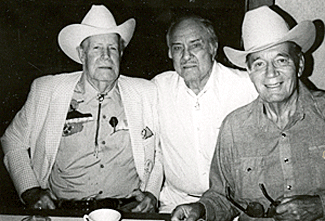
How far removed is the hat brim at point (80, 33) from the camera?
208 centimetres

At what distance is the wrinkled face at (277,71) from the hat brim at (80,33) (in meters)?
0.69

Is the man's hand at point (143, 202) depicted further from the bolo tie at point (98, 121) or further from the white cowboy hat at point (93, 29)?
the white cowboy hat at point (93, 29)

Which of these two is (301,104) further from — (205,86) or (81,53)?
(81,53)

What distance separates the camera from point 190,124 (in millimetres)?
2146

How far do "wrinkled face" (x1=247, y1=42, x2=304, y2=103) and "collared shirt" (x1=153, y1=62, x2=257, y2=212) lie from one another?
0.58 ft

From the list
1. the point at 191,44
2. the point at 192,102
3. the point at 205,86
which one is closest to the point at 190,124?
the point at 192,102

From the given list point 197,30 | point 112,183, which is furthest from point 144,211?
point 197,30

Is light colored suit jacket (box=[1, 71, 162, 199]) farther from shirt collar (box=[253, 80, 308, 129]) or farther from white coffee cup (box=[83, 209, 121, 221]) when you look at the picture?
shirt collar (box=[253, 80, 308, 129])

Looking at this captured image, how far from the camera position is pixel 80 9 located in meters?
Answer: 2.10

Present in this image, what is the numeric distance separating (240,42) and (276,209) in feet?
3.02

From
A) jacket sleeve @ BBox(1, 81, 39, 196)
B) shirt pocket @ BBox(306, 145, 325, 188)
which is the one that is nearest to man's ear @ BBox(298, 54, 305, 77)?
shirt pocket @ BBox(306, 145, 325, 188)

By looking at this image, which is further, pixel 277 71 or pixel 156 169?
pixel 156 169

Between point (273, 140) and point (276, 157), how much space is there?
9cm

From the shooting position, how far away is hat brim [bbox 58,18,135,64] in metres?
2.08
